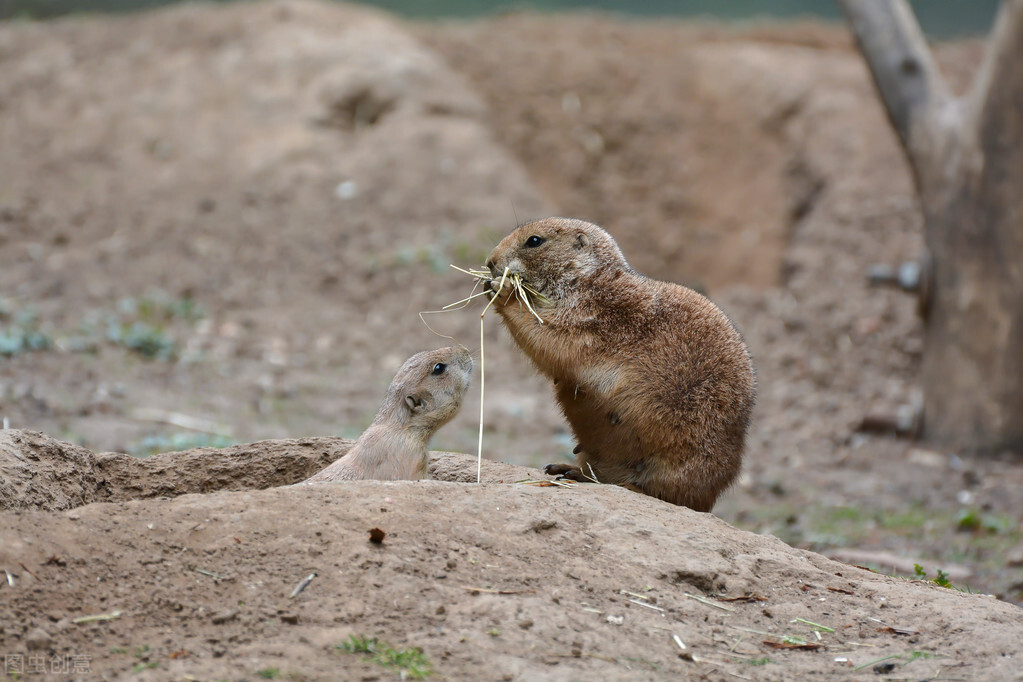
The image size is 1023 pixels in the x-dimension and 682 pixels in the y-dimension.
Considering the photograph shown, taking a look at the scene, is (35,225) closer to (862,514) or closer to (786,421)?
(786,421)

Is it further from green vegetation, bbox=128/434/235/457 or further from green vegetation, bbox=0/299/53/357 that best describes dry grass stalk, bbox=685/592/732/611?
green vegetation, bbox=0/299/53/357

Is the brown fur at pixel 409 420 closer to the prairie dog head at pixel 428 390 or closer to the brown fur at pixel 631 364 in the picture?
the prairie dog head at pixel 428 390

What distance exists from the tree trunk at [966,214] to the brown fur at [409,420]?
18.3ft

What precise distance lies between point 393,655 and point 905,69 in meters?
8.06

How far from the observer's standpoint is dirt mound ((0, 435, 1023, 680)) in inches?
114

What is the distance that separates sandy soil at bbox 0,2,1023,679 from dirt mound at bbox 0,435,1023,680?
0.5 inches

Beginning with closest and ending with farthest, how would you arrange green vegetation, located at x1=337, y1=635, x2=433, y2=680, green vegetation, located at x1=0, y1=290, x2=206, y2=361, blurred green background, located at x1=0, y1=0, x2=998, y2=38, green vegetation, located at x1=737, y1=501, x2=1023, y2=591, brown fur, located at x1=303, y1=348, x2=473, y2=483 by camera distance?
green vegetation, located at x1=337, y1=635, x2=433, y2=680 → brown fur, located at x1=303, y1=348, x2=473, y2=483 → green vegetation, located at x1=737, y1=501, x2=1023, y2=591 → green vegetation, located at x1=0, y1=290, x2=206, y2=361 → blurred green background, located at x1=0, y1=0, x2=998, y2=38

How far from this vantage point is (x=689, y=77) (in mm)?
14734

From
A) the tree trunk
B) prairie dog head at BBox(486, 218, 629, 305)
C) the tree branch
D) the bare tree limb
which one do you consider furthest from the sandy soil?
the bare tree limb

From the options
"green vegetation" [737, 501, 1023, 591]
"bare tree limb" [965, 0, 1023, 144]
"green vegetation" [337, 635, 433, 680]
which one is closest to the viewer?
"green vegetation" [337, 635, 433, 680]

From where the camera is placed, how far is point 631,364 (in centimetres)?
432

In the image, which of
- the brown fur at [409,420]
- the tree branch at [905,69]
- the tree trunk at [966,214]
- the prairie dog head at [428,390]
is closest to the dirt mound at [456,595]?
the brown fur at [409,420]

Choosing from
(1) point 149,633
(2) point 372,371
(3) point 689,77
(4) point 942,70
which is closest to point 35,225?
(2) point 372,371

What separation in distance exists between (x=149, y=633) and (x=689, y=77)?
13.2 m
